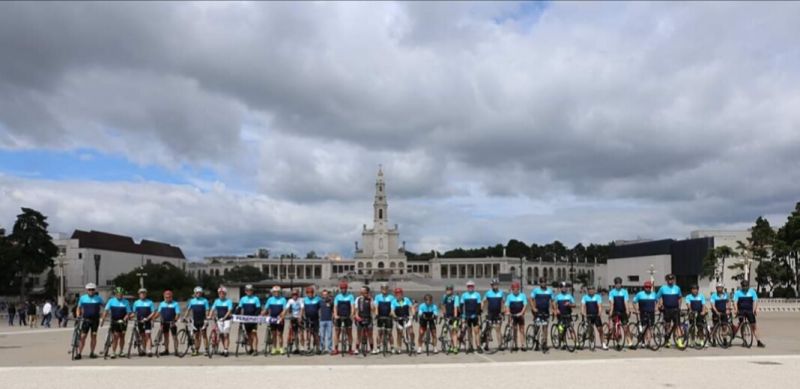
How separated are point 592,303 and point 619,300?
0.71m

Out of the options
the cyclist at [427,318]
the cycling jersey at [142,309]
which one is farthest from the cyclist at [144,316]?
the cyclist at [427,318]

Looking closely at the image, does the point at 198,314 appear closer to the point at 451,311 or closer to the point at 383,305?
the point at 383,305

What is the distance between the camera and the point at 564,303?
19.5 meters

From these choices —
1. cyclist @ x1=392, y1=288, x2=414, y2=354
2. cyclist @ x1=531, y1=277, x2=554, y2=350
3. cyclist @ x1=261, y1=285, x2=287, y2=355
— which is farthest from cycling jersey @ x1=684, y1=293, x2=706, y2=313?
cyclist @ x1=261, y1=285, x2=287, y2=355

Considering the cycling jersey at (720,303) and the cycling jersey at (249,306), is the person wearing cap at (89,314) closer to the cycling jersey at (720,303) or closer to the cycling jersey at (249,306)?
the cycling jersey at (249,306)

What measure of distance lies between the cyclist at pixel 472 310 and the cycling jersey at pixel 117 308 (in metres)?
8.68

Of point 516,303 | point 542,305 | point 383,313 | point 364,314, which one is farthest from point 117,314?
point 542,305

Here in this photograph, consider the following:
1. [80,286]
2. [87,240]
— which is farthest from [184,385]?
[87,240]

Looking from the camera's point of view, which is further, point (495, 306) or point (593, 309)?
point (593, 309)

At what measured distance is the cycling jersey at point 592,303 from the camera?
19.5m

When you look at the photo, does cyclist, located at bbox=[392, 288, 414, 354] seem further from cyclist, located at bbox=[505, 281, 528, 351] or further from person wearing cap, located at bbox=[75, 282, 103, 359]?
person wearing cap, located at bbox=[75, 282, 103, 359]

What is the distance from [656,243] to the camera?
110m

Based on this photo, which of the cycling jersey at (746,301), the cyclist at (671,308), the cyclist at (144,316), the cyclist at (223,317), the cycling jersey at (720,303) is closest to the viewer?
the cyclist at (223,317)

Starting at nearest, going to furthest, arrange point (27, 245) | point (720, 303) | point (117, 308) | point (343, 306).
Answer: point (117, 308) < point (343, 306) < point (720, 303) < point (27, 245)
